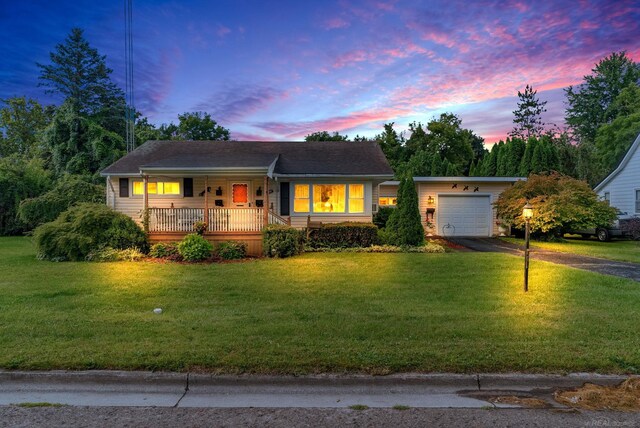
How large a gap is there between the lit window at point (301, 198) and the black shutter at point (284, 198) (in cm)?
31

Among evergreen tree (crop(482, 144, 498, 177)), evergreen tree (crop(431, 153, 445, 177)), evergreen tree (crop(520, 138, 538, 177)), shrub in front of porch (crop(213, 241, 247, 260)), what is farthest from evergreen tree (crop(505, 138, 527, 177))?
shrub in front of porch (crop(213, 241, 247, 260))

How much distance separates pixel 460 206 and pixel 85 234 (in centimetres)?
1676

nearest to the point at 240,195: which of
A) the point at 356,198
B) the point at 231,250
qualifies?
the point at 231,250

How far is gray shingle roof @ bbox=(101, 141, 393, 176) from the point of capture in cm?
1468

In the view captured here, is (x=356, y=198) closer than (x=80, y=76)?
Yes

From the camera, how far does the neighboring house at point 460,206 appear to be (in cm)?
1969

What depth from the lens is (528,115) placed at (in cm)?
4538

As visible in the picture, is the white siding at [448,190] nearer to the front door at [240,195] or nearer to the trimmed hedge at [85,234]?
the front door at [240,195]

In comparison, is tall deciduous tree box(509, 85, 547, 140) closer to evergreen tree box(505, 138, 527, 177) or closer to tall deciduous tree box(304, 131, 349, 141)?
evergreen tree box(505, 138, 527, 177)

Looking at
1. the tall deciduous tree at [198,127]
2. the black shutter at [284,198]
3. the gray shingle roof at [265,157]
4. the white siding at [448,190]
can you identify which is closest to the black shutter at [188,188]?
the gray shingle roof at [265,157]

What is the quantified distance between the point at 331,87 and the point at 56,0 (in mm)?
14972

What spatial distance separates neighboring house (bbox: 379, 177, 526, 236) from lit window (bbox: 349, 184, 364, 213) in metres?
3.65

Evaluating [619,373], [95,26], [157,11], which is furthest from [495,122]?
[619,373]

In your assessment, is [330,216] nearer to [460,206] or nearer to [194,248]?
[194,248]
